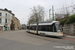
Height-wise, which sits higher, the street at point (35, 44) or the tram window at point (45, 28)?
the tram window at point (45, 28)

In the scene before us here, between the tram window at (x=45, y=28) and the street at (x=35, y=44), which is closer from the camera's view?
the street at (x=35, y=44)

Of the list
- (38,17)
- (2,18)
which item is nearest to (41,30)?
(38,17)

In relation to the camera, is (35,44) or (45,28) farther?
(45,28)

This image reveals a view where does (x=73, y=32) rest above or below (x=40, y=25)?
below

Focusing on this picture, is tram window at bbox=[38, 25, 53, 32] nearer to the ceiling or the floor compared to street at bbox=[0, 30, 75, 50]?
nearer to the ceiling

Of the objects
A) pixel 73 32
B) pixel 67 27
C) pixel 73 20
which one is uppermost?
pixel 73 20

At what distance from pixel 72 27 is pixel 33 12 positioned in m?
26.1

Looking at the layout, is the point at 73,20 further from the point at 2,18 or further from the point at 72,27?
the point at 2,18

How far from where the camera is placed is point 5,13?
4528 centimetres

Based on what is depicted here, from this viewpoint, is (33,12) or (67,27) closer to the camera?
(67,27)

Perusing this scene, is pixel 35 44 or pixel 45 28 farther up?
pixel 45 28

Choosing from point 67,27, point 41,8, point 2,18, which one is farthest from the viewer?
point 2,18

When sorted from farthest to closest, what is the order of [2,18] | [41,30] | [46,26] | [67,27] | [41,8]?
[2,18]
[41,8]
[67,27]
[41,30]
[46,26]

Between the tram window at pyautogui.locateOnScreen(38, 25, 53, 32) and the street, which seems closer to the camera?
the street
